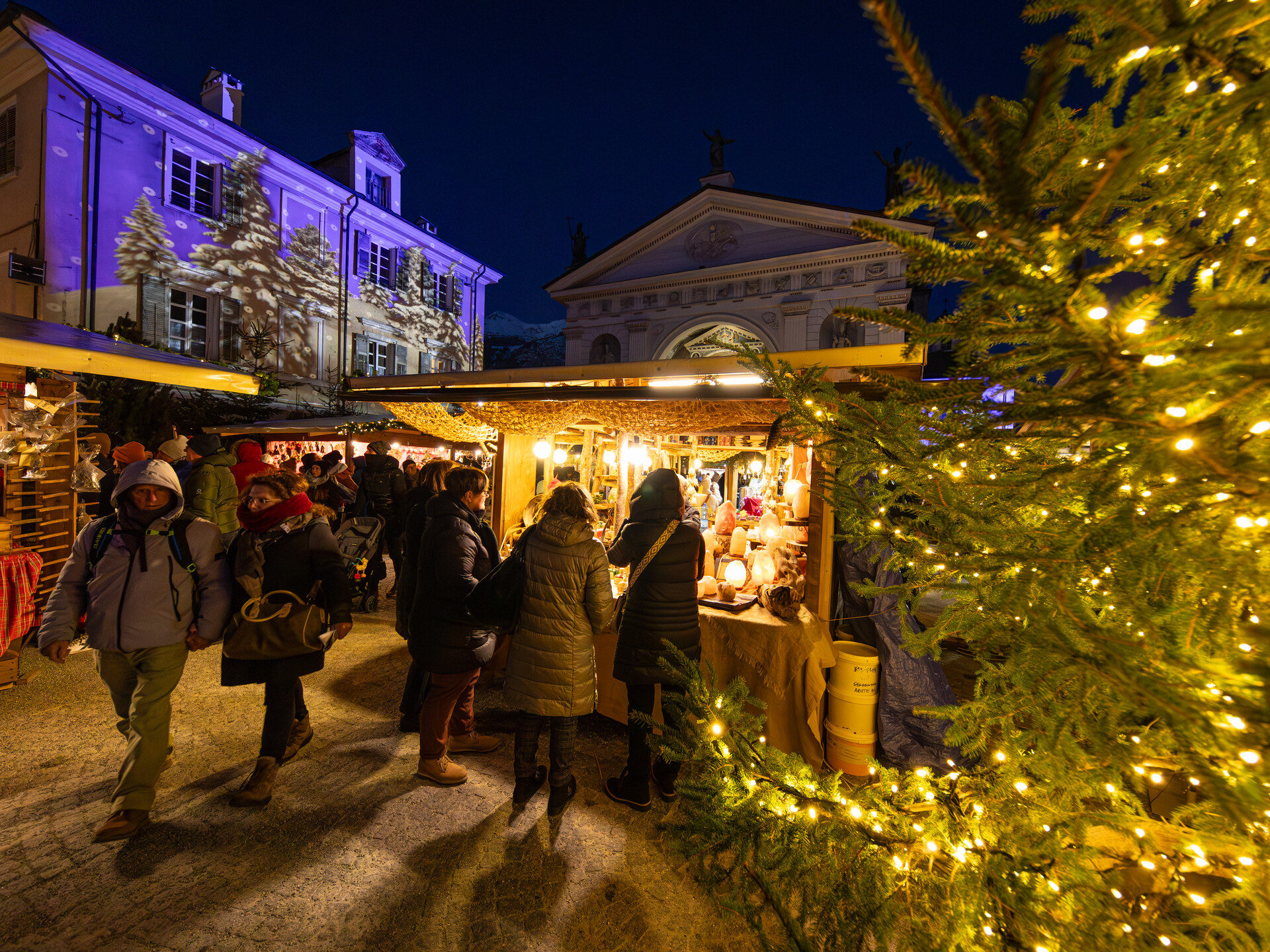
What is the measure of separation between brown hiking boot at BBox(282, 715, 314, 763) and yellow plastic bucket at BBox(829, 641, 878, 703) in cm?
400

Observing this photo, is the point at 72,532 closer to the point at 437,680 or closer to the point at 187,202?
the point at 437,680

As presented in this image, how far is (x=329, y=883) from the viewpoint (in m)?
2.60

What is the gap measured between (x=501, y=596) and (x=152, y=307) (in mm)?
15765

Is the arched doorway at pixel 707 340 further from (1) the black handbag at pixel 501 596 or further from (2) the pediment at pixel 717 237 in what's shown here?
(1) the black handbag at pixel 501 596

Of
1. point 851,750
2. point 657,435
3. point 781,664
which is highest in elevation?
Answer: point 657,435

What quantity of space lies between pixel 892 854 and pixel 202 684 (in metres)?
5.73

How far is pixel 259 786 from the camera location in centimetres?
313

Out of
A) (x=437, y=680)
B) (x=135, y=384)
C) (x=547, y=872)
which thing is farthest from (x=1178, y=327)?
(x=135, y=384)

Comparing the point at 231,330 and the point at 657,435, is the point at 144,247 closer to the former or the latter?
the point at 231,330

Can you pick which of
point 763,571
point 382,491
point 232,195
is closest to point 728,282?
point 382,491

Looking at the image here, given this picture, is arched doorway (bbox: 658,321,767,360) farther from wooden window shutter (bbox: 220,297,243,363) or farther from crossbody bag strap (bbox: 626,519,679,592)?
crossbody bag strap (bbox: 626,519,679,592)

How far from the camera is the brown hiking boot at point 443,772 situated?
3.43 metres

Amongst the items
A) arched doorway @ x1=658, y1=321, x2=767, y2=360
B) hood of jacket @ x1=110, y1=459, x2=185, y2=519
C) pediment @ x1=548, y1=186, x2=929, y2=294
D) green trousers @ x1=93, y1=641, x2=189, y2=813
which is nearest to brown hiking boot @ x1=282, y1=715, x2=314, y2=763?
green trousers @ x1=93, y1=641, x2=189, y2=813

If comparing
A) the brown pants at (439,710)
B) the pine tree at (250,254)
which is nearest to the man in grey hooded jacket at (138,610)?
the brown pants at (439,710)
